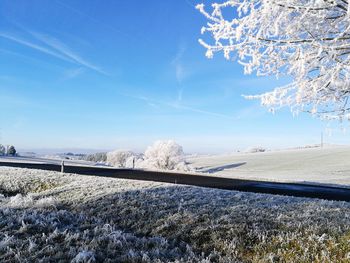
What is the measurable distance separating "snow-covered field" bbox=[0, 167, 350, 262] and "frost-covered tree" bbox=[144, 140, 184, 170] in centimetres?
4982

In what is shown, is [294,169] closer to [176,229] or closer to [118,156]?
[176,229]

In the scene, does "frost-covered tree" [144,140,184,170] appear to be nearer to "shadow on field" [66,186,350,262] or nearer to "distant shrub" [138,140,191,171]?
"distant shrub" [138,140,191,171]

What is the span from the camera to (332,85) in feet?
25.6

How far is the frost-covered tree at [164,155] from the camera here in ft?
208

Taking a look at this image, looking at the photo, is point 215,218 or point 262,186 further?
point 262,186

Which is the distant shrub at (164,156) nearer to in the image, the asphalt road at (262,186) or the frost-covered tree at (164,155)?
the frost-covered tree at (164,155)

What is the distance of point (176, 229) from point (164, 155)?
179ft

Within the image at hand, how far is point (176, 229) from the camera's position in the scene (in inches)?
357

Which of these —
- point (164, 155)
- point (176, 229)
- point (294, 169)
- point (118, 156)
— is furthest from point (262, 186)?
point (118, 156)

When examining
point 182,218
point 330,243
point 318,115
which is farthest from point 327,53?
point 182,218

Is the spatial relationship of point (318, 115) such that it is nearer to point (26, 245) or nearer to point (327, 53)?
point (327, 53)

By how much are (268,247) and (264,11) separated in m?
4.68

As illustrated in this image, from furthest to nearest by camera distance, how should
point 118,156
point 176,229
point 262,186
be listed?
1. point 118,156
2. point 262,186
3. point 176,229

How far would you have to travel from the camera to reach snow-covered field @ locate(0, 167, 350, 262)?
6.77m
